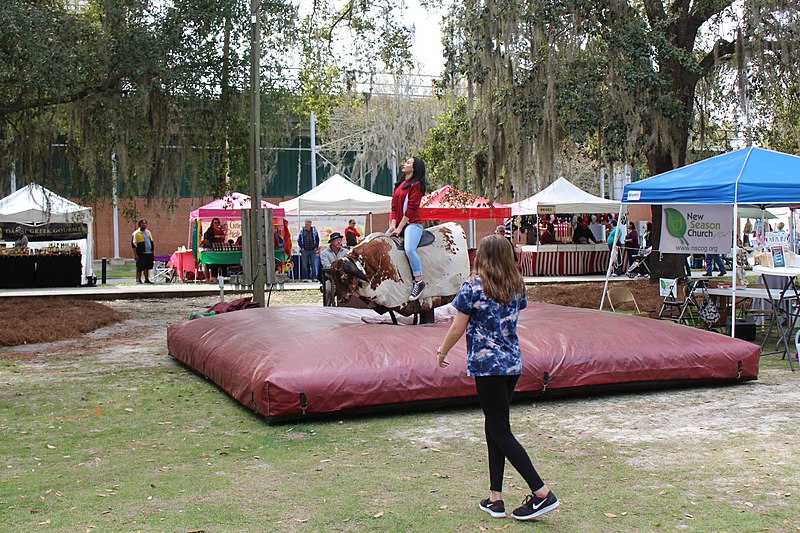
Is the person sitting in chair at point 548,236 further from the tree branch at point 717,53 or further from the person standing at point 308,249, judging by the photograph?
the tree branch at point 717,53

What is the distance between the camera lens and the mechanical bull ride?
29.1 ft

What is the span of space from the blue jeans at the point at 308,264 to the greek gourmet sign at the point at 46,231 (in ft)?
19.2

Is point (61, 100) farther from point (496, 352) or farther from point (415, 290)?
point (496, 352)

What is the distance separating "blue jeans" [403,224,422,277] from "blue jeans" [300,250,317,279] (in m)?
16.0

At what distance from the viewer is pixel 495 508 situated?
4523 mm

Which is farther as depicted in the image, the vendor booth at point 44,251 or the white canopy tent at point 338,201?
the white canopy tent at point 338,201

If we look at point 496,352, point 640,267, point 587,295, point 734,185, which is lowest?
point 587,295

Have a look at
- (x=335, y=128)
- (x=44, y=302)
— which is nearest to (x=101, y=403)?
(x=44, y=302)

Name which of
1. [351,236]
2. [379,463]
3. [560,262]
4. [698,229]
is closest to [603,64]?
[698,229]

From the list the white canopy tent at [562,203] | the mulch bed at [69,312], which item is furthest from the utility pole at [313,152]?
the mulch bed at [69,312]

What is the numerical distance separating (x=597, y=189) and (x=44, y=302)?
32.8 m

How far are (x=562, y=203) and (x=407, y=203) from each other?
1736cm

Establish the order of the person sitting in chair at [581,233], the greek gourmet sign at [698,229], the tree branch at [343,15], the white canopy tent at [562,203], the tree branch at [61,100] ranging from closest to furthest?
the greek gourmet sign at [698,229] < the tree branch at [61,100] < the tree branch at [343,15] < the white canopy tent at [562,203] < the person sitting in chair at [581,233]

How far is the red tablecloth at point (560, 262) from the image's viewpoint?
1048 inches
